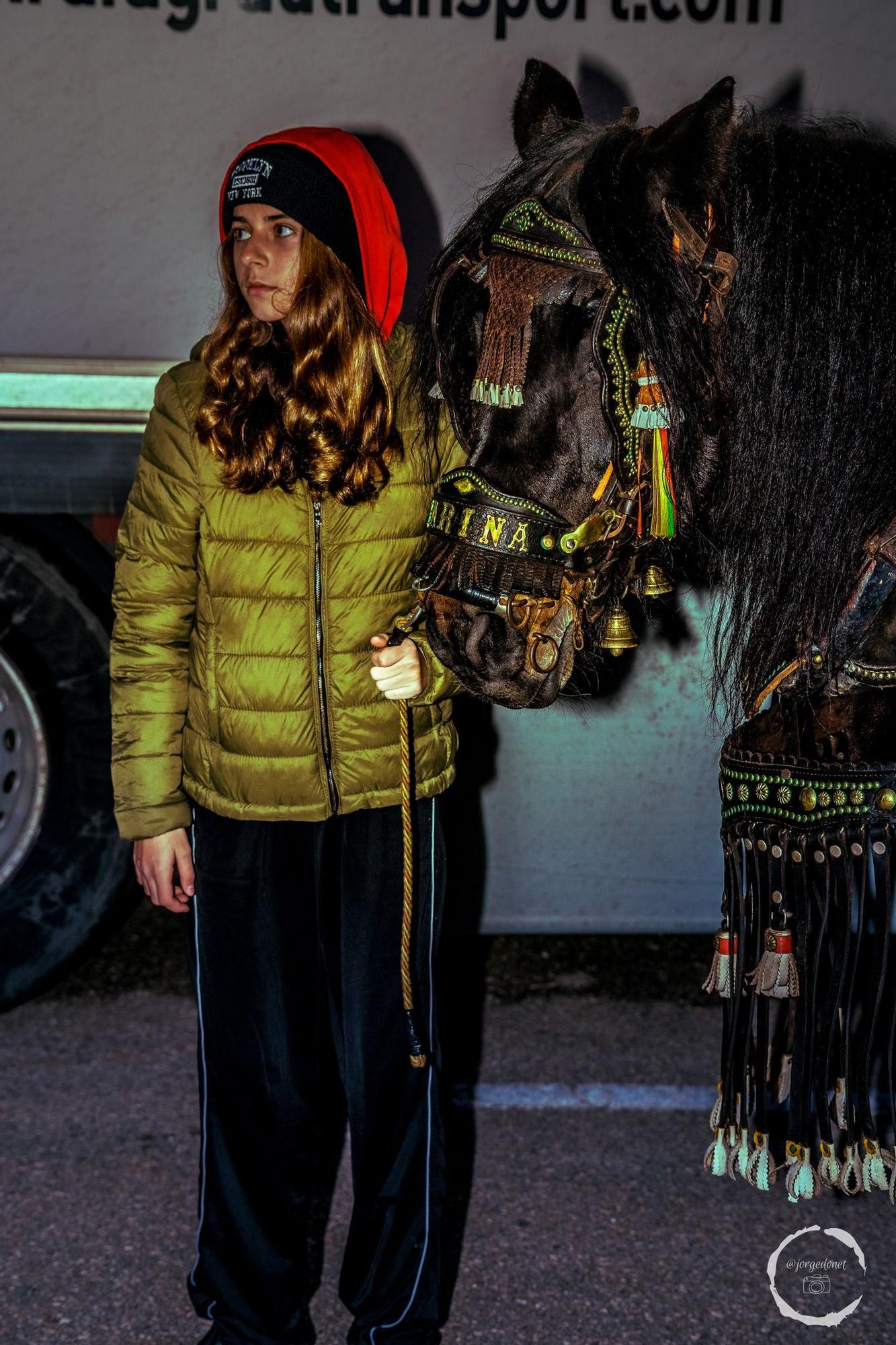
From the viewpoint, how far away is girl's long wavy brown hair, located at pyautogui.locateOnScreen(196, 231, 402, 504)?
1.72 m

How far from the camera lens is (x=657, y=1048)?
3010mm

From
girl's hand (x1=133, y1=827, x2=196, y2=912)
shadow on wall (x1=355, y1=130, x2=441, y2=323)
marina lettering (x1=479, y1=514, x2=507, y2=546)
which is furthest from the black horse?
shadow on wall (x1=355, y1=130, x2=441, y2=323)

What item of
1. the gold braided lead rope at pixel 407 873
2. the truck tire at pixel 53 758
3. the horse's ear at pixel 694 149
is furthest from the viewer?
the truck tire at pixel 53 758

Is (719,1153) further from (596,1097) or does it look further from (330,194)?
(330,194)

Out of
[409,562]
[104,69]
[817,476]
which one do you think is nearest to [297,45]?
[104,69]

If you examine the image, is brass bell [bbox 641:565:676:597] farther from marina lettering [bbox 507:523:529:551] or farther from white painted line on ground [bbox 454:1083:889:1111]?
white painted line on ground [bbox 454:1083:889:1111]

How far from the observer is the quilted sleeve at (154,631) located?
179 centimetres

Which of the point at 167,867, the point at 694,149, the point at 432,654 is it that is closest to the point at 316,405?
the point at 432,654

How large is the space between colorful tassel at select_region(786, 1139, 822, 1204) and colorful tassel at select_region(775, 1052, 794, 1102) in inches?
4.0

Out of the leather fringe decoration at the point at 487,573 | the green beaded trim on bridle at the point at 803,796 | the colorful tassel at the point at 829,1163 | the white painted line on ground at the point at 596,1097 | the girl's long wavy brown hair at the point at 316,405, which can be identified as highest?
the girl's long wavy brown hair at the point at 316,405

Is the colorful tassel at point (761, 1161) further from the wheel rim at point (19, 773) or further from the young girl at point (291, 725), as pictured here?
the wheel rim at point (19, 773)

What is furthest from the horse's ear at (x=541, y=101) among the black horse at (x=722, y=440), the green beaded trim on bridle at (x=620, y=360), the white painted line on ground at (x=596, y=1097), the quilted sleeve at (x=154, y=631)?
the white painted line on ground at (x=596, y=1097)

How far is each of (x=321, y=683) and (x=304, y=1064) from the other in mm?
630

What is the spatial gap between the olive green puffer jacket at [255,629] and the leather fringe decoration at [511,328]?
0.37m
